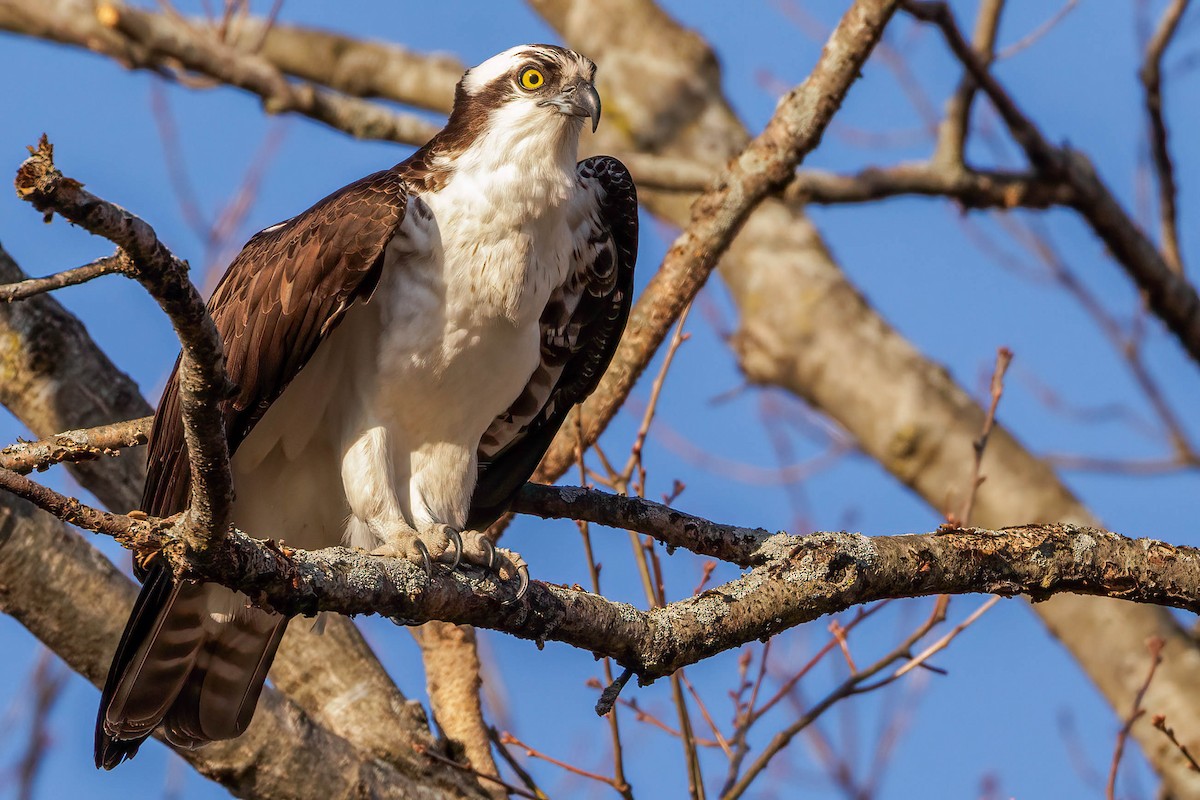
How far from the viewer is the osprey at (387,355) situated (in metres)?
4.32

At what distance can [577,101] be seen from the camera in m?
4.76

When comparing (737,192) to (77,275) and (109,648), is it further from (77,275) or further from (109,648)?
(77,275)

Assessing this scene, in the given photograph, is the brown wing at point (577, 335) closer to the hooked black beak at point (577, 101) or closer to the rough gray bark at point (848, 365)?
the hooked black beak at point (577, 101)

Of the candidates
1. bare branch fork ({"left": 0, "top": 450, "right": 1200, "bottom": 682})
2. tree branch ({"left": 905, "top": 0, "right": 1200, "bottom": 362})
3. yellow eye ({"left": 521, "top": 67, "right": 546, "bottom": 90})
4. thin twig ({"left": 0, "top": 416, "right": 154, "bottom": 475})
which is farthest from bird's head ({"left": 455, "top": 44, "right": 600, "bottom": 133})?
tree branch ({"left": 905, "top": 0, "right": 1200, "bottom": 362})

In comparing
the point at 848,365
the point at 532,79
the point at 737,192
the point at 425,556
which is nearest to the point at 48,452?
the point at 425,556

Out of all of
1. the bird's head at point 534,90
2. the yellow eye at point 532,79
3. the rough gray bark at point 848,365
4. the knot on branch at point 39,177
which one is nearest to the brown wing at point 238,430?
the bird's head at point 534,90

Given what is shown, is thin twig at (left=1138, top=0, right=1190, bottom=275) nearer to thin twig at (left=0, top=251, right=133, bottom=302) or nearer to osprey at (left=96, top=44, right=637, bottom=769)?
osprey at (left=96, top=44, right=637, bottom=769)

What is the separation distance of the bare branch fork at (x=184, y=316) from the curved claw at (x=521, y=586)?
102 cm

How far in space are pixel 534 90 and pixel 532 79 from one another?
2.4 inches

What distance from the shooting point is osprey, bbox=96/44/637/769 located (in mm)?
4316

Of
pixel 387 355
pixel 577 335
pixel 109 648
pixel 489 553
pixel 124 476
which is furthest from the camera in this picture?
pixel 124 476

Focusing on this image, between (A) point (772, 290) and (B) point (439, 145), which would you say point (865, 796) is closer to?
(B) point (439, 145)

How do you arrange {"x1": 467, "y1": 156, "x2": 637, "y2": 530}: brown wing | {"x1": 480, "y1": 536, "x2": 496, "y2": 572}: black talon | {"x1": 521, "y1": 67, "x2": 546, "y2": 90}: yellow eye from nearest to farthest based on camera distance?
{"x1": 480, "y1": 536, "x2": 496, "y2": 572}: black talon < {"x1": 521, "y1": 67, "x2": 546, "y2": 90}: yellow eye < {"x1": 467, "y1": 156, "x2": 637, "y2": 530}: brown wing

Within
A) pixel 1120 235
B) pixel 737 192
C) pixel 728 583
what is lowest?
pixel 728 583
